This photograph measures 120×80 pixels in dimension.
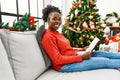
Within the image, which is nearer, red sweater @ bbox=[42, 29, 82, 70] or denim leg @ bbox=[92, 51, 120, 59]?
red sweater @ bbox=[42, 29, 82, 70]

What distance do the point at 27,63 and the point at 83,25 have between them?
1639 millimetres

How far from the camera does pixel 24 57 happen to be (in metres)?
Result: 1.27

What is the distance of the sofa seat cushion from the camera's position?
4.26 ft

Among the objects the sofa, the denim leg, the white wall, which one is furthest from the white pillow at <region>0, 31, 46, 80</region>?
the white wall

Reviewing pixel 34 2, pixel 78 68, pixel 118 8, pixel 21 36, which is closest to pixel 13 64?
pixel 21 36

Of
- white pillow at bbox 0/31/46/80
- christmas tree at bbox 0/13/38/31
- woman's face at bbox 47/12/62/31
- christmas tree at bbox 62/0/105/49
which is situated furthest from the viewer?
christmas tree at bbox 62/0/105/49

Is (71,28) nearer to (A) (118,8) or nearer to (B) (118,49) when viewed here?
(B) (118,49)

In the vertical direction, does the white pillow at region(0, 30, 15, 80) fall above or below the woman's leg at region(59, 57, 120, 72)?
above

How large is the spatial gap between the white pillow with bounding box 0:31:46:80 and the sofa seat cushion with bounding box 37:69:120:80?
3.9 inches

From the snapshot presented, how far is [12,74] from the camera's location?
112 centimetres

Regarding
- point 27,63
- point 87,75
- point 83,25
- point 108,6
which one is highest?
point 108,6

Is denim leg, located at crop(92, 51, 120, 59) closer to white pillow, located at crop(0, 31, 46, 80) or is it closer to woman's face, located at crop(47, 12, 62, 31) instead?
woman's face, located at crop(47, 12, 62, 31)

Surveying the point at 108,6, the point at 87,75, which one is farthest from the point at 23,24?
the point at 108,6

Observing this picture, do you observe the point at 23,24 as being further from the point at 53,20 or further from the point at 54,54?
the point at 54,54
